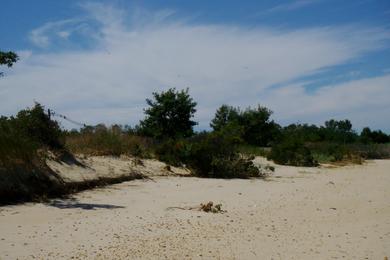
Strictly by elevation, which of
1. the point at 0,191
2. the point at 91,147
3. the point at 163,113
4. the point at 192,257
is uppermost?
the point at 163,113

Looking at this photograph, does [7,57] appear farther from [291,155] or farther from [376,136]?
[376,136]

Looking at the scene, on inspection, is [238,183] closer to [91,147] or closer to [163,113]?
[91,147]

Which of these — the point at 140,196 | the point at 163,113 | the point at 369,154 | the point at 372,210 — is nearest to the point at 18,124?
the point at 140,196

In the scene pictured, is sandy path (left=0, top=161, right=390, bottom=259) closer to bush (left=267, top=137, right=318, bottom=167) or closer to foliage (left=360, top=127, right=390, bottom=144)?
bush (left=267, top=137, right=318, bottom=167)

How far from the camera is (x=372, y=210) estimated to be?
13180mm

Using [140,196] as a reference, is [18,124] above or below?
above

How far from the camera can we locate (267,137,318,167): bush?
29.4 metres

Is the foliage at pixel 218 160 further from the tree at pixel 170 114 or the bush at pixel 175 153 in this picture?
the tree at pixel 170 114

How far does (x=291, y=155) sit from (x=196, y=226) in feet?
65.9

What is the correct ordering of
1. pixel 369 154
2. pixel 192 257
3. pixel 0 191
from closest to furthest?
pixel 192 257 → pixel 0 191 → pixel 369 154

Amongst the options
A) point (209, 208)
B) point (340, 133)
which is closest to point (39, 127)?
point (209, 208)

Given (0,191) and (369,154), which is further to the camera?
(369,154)

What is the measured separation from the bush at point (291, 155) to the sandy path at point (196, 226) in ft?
43.4

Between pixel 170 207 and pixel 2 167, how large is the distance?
416 centimetres
